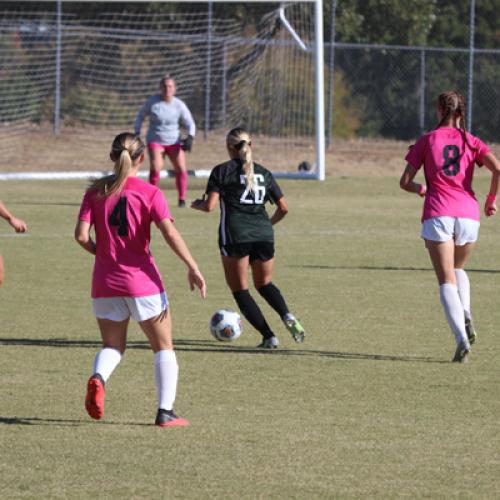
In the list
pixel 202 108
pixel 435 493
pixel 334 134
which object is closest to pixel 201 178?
pixel 202 108

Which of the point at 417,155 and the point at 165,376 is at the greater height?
the point at 417,155

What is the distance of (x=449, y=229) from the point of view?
9516mm

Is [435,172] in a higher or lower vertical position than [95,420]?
higher

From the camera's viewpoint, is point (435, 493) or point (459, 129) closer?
point (435, 493)

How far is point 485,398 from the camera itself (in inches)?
327

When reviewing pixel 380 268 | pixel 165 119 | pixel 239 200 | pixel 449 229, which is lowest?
pixel 380 268

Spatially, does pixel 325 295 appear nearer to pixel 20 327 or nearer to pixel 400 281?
pixel 400 281

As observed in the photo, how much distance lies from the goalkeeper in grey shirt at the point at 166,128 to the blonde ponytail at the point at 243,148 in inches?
435

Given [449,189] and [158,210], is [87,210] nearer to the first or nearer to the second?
[158,210]

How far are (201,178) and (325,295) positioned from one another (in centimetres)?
1482

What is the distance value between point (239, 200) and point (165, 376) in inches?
113

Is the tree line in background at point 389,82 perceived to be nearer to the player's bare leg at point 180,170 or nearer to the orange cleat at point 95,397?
the player's bare leg at point 180,170

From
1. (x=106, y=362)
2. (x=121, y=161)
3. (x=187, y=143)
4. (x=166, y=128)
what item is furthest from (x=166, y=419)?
(x=187, y=143)

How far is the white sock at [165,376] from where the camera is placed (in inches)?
289
